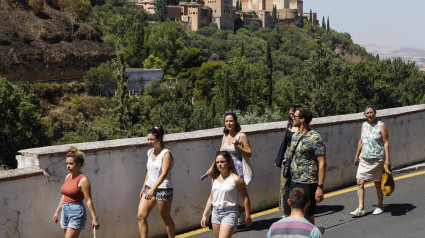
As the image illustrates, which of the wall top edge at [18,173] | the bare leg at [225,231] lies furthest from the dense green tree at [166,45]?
the bare leg at [225,231]

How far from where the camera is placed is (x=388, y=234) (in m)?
8.03

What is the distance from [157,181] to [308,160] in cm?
178

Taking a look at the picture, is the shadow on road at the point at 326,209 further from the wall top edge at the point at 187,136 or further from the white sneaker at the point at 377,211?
the wall top edge at the point at 187,136

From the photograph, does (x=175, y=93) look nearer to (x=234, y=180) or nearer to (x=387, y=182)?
(x=387, y=182)

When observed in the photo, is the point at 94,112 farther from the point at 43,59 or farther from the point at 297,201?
the point at 297,201

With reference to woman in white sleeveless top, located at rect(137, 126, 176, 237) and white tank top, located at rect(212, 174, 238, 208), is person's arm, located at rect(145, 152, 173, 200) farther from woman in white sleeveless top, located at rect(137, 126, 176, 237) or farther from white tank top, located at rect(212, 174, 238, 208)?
white tank top, located at rect(212, 174, 238, 208)

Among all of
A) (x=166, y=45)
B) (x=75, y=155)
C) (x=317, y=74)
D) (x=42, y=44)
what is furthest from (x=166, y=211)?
(x=166, y=45)

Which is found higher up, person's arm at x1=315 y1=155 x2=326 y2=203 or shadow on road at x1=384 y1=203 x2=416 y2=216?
person's arm at x1=315 y1=155 x2=326 y2=203

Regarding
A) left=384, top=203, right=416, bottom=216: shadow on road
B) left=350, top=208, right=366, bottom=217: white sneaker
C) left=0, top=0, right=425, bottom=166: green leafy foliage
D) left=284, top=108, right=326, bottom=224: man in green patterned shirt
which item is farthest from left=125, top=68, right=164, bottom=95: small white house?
left=284, top=108, right=326, bottom=224: man in green patterned shirt

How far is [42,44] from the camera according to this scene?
258ft

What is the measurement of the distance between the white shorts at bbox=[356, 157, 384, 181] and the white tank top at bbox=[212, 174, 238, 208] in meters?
3.37

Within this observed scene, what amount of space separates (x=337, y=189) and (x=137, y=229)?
4.53 metres

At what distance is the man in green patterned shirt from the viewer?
697 cm

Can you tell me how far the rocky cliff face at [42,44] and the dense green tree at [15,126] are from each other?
71.8 feet
